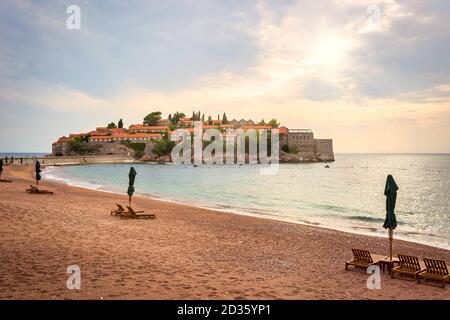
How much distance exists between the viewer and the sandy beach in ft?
32.8

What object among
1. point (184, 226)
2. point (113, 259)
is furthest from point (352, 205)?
point (113, 259)

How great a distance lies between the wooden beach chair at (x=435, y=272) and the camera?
11.6m

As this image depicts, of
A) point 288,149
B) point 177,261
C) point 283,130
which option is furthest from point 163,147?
point 177,261

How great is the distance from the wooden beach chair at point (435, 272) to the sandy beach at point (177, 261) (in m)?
0.29

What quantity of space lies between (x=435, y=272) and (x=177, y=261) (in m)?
8.88

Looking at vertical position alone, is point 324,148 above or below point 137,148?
above

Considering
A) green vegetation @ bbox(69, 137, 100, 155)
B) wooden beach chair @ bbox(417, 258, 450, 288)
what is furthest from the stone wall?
wooden beach chair @ bbox(417, 258, 450, 288)

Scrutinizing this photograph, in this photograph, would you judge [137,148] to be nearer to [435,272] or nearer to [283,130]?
[283,130]

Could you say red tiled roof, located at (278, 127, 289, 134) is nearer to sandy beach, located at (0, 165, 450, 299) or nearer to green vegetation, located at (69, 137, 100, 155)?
green vegetation, located at (69, 137, 100, 155)

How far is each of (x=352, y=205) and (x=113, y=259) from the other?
3657 cm

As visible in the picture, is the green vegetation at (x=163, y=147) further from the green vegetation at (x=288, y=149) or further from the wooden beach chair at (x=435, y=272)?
the wooden beach chair at (x=435, y=272)

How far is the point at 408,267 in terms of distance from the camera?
12.4 meters

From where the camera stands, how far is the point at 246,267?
1293cm
